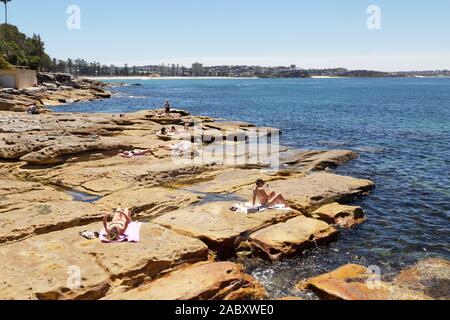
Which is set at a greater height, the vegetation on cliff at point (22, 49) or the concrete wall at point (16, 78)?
the vegetation on cliff at point (22, 49)

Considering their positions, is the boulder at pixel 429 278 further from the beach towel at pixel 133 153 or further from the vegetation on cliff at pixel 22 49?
the vegetation on cliff at pixel 22 49

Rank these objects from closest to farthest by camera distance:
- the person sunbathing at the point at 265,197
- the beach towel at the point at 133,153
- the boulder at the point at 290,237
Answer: the boulder at the point at 290,237 < the person sunbathing at the point at 265,197 < the beach towel at the point at 133,153

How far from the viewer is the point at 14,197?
17203 mm

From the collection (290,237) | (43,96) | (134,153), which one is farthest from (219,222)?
(43,96)

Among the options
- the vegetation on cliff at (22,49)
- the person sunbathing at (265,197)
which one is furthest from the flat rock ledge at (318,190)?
the vegetation on cliff at (22,49)

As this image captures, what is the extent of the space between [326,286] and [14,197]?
13046 mm

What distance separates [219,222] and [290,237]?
2.61m

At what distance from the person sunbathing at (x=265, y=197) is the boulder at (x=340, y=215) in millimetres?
1549

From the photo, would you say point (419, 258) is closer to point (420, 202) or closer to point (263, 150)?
point (420, 202)

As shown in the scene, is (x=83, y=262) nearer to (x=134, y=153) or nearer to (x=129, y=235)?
(x=129, y=235)

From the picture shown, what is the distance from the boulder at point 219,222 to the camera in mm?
13961

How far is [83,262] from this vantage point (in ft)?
37.5

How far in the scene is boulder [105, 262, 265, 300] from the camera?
33.4 feet
